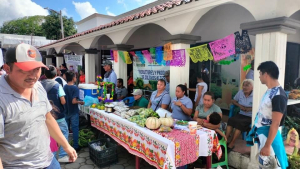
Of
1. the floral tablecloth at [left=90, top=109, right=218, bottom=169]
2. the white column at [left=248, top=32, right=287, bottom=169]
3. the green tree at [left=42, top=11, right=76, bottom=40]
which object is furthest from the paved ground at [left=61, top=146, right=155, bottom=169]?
the green tree at [left=42, top=11, right=76, bottom=40]

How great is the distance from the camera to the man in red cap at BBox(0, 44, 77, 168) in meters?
1.38

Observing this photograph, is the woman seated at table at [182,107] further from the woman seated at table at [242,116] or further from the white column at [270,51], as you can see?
the white column at [270,51]

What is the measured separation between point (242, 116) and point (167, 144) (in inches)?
90.2

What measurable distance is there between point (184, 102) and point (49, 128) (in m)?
2.51

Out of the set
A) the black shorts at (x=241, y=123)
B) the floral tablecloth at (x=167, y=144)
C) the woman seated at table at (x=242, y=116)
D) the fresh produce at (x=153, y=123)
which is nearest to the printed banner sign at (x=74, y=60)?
the floral tablecloth at (x=167, y=144)

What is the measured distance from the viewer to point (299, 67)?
6125 mm

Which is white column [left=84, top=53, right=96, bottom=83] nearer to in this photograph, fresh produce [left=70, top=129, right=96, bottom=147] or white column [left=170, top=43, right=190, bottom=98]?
fresh produce [left=70, top=129, right=96, bottom=147]

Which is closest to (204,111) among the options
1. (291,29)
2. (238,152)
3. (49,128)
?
(238,152)

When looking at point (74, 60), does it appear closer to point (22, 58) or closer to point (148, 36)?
point (148, 36)

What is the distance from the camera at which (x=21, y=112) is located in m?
1.43

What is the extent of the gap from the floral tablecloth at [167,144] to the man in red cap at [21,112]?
147cm

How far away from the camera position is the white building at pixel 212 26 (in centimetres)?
290

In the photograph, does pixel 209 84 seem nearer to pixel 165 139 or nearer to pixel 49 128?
→ pixel 165 139

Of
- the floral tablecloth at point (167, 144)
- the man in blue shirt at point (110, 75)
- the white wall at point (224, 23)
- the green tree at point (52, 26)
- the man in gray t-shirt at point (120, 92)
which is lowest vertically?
the floral tablecloth at point (167, 144)
